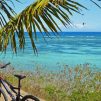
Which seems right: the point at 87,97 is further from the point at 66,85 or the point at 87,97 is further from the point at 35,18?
the point at 35,18

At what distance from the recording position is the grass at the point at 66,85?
1072cm

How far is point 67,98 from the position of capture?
10719 mm

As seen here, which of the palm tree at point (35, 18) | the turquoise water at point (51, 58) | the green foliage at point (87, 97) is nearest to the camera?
the palm tree at point (35, 18)

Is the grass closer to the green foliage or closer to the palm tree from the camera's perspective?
the green foliage

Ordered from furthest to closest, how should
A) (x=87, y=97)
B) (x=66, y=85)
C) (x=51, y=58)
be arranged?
(x=51, y=58), (x=66, y=85), (x=87, y=97)

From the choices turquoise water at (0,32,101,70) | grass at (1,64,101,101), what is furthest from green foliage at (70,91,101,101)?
turquoise water at (0,32,101,70)

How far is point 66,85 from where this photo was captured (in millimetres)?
13133

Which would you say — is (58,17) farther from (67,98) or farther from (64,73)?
(64,73)

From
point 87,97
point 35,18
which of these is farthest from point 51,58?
point 35,18

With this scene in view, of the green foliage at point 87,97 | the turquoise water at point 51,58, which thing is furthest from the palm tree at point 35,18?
the green foliage at point 87,97

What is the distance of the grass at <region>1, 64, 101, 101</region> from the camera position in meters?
10.7

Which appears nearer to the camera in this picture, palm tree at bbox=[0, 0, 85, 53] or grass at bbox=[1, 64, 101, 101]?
palm tree at bbox=[0, 0, 85, 53]

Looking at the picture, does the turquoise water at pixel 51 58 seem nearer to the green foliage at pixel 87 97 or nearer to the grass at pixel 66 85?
the grass at pixel 66 85

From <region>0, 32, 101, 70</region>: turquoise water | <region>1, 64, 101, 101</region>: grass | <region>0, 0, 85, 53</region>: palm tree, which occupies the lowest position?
<region>0, 32, 101, 70</region>: turquoise water
